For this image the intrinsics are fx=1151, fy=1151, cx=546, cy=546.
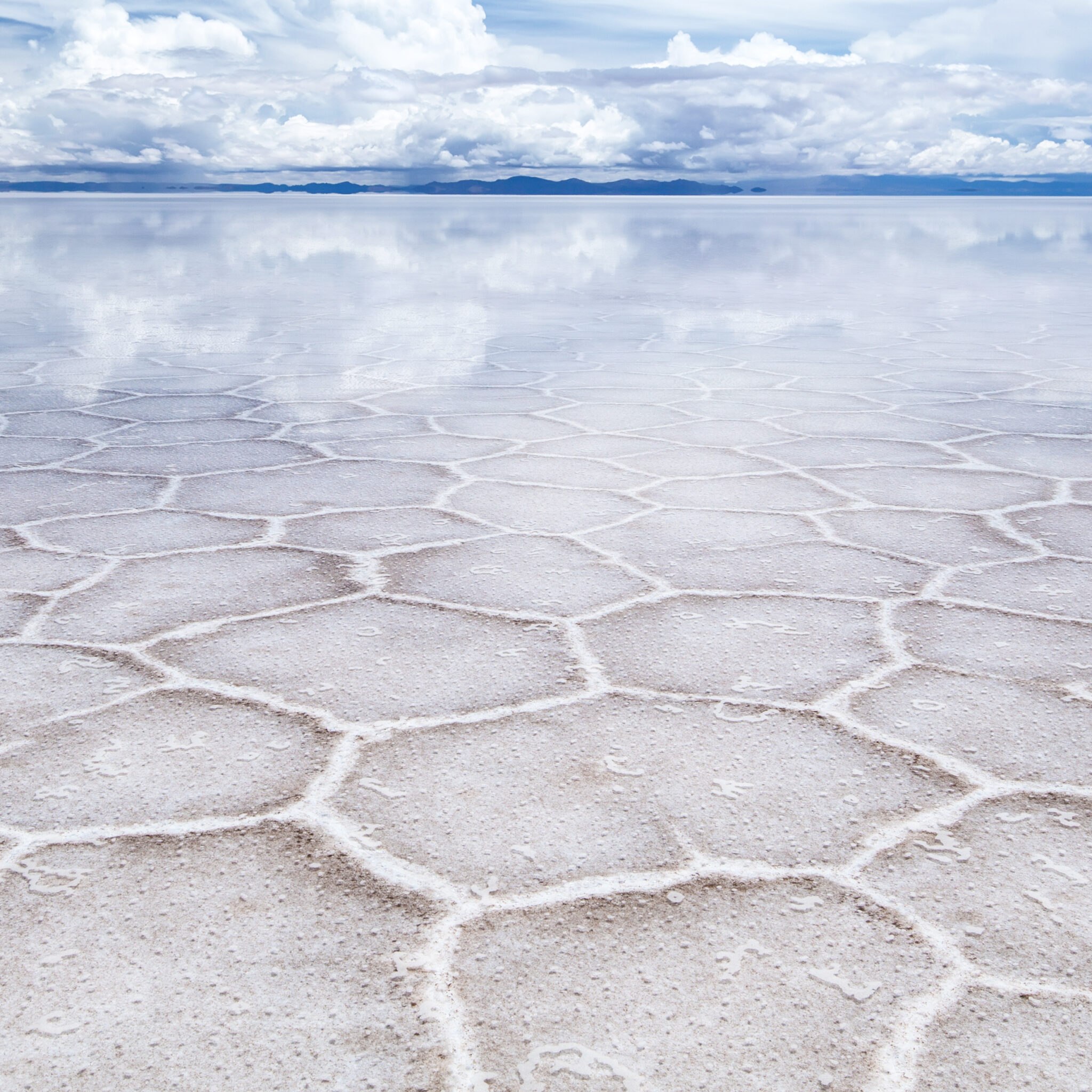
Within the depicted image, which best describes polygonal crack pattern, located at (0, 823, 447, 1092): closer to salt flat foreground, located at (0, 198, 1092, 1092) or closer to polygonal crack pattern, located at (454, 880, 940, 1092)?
salt flat foreground, located at (0, 198, 1092, 1092)

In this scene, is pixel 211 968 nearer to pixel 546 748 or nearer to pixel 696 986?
pixel 696 986

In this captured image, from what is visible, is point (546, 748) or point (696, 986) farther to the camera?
point (546, 748)

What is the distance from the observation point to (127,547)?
3.22 meters

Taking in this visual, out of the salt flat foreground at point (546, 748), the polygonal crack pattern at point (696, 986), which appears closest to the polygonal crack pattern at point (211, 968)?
the salt flat foreground at point (546, 748)

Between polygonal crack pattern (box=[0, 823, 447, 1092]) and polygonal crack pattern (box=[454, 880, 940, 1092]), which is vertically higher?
polygonal crack pattern (box=[454, 880, 940, 1092])

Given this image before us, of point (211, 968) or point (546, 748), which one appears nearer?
point (211, 968)

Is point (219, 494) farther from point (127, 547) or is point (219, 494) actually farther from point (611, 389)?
point (611, 389)

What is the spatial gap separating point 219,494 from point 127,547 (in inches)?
24.2

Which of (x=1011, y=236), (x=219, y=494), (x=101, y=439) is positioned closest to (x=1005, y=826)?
(x=219, y=494)

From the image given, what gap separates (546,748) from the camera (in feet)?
6.81

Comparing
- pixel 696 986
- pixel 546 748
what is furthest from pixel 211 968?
pixel 546 748

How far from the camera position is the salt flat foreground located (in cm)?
141

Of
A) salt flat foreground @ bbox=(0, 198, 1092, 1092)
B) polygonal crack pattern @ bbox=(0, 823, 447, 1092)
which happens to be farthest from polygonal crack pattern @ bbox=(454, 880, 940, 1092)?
polygonal crack pattern @ bbox=(0, 823, 447, 1092)

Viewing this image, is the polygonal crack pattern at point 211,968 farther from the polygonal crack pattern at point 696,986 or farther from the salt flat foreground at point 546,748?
the polygonal crack pattern at point 696,986
